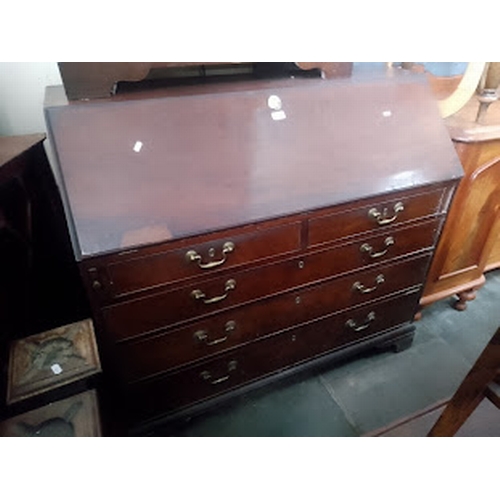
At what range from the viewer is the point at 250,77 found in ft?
4.14

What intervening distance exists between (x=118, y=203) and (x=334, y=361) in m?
1.09

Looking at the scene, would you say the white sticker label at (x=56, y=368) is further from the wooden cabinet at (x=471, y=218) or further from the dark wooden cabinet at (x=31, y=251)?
the wooden cabinet at (x=471, y=218)

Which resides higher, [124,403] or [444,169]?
[444,169]

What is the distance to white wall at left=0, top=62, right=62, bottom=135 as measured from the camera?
130 cm

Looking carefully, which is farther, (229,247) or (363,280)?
(363,280)

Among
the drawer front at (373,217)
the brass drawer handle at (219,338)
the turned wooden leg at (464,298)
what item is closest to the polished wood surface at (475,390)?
the drawer front at (373,217)

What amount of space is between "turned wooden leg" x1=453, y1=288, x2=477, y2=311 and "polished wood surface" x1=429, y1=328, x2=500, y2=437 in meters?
1.16

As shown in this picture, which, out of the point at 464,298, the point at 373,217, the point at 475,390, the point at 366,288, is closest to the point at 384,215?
the point at 373,217

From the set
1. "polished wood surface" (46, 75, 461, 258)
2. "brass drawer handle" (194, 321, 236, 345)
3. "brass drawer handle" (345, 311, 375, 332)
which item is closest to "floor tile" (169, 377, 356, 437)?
"brass drawer handle" (345, 311, 375, 332)

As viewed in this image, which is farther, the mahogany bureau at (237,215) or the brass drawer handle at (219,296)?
the brass drawer handle at (219,296)

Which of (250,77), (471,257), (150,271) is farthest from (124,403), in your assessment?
(471,257)

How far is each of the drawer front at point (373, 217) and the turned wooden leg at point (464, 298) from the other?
2.78 feet

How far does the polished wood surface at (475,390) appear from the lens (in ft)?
2.63

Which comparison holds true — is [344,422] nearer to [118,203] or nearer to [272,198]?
[272,198]
